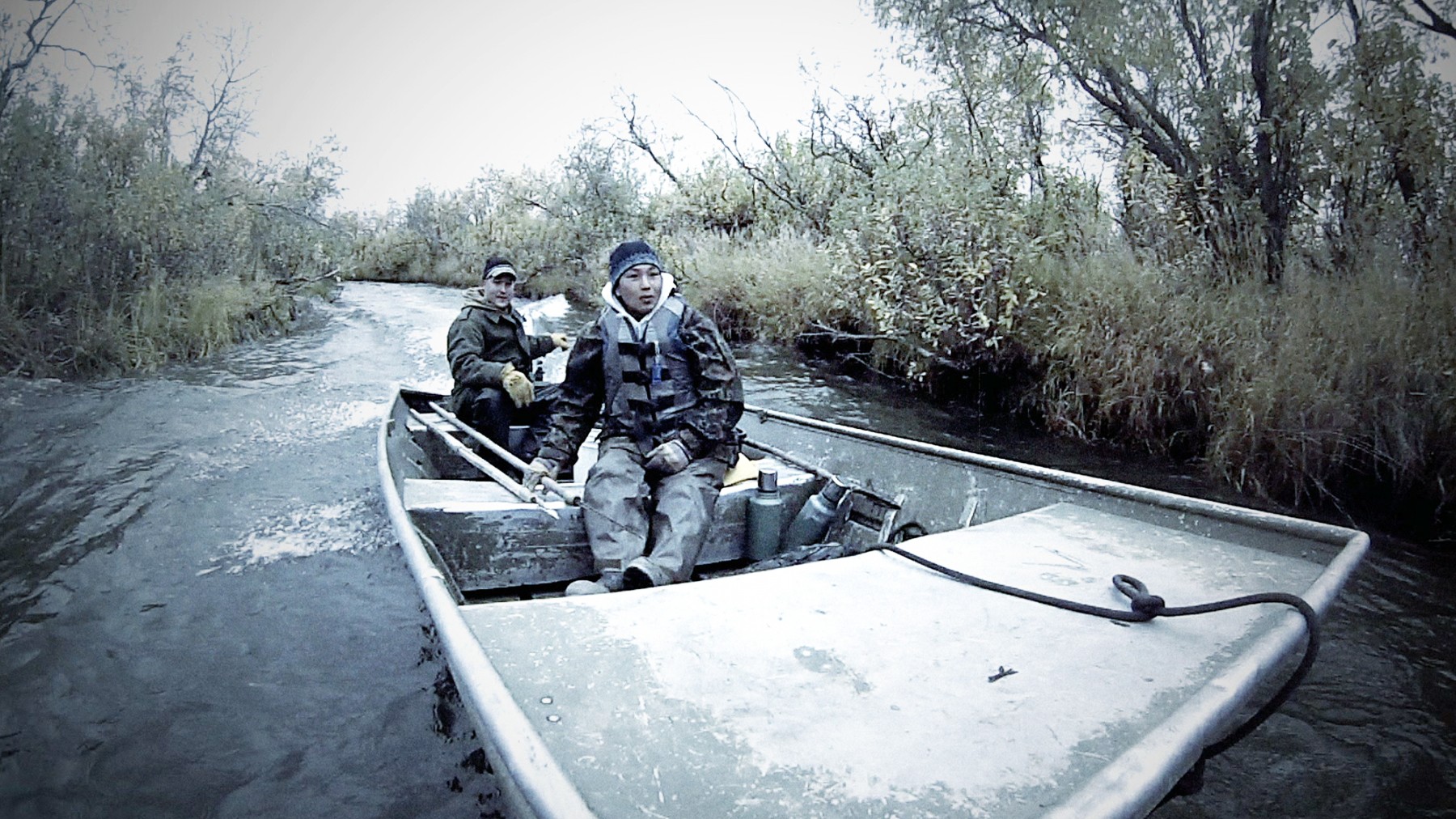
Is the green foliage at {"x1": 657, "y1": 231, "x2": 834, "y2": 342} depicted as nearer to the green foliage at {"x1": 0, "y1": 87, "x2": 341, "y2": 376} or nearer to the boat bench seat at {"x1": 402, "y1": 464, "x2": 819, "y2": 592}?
the boat bench seat at {"x1": 402, "y1": 464, "x2": 819, "y2": 592}

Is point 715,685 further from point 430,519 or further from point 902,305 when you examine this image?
point 902,305

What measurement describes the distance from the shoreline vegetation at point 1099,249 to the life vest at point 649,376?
3.80m

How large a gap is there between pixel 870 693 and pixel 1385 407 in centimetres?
489

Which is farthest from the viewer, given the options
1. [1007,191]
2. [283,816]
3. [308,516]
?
[1007,191]

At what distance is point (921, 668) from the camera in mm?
1747

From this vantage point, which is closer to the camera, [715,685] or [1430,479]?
[715,685]

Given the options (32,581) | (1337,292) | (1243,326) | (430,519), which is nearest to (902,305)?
(1243,326)

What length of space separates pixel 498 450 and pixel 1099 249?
225 inches

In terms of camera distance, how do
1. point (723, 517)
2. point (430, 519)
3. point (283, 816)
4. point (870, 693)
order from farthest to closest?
point (723, 517) → point (430, 519) → point (283, 816) → point (870, 693)

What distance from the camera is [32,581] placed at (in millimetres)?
3998

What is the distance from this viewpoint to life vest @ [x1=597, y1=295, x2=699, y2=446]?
11.7 feet

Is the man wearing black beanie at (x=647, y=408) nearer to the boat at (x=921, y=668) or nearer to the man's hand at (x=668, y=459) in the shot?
the man's hand at (x=668, y=459)

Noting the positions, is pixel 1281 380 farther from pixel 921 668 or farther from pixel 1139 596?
pixel 921 668

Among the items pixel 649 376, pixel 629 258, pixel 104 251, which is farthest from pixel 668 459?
pixel 104 251
